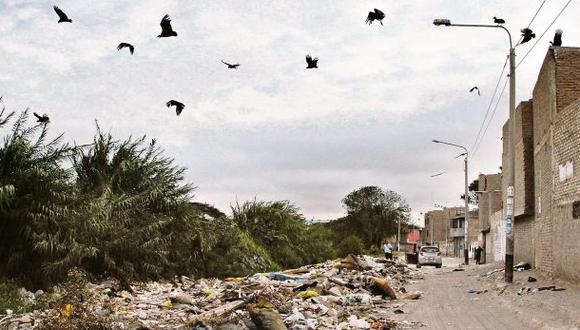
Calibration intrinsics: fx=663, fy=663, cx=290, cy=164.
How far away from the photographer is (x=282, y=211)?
33.9m

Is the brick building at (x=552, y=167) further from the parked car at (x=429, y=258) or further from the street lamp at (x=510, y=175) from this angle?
the parked car at (x=429, y=258)

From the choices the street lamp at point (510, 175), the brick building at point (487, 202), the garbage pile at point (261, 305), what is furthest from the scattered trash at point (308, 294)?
the brick building at point (487, 202)

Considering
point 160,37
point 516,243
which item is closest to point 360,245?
point 516,243

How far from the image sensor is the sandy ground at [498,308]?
11133mm

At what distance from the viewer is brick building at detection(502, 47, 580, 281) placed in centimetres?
1655

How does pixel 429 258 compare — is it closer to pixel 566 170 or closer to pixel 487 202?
pixel 487 202

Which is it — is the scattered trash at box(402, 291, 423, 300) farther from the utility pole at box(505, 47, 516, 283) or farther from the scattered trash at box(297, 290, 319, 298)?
the utility pole at box(505, 47, 516, 283)

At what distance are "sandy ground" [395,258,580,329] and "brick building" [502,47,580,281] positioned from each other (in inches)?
41.4

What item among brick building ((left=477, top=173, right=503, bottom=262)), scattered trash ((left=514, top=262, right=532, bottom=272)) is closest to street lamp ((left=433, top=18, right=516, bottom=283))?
scattered trash ((left=514, top=262, right=532, bottom=272))

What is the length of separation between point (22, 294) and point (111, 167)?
749cm

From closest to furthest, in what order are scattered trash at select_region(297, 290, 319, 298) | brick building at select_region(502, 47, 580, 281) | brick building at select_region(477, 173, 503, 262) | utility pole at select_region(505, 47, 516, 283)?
scattered trash at select_region(297, 290, 319, 298) < brick building at select_region(502, 47, 580, 281) < utility pole at select_region(505, 47, 516, 283) < brick building at select_region(477, 173, 503, 262)

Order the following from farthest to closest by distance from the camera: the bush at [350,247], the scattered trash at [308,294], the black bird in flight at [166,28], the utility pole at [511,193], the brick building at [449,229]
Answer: the brick building at [449,229]
the bush at [350,247]
the utility pole at [511,193]
the scattered trash at [308,294]
the black bird in flight at [166,28]

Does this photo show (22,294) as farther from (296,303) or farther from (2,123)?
(296,303)

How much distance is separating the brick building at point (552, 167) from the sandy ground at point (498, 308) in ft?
3.45
